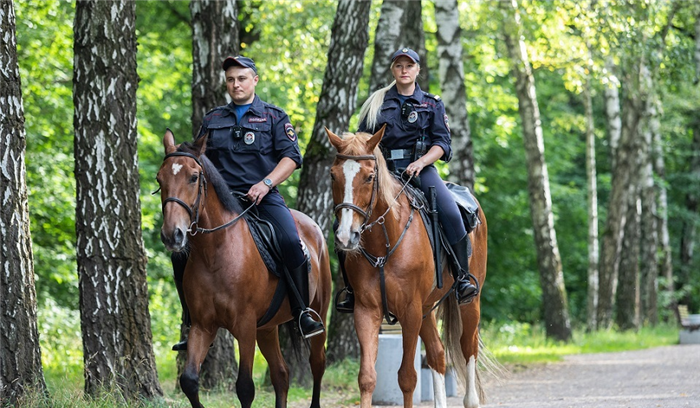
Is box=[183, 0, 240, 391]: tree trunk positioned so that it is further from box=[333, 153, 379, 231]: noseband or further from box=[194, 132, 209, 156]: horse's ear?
box=[333, 153, 379, 231]: noseband

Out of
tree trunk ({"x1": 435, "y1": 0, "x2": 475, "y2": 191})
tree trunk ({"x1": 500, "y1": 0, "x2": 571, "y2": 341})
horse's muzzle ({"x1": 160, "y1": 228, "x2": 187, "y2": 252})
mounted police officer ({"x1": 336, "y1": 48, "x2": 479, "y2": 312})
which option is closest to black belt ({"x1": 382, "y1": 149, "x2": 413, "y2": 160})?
mounted police officer ({"x1": 336, "y1": 48, "x2": 479, "y2": 312})

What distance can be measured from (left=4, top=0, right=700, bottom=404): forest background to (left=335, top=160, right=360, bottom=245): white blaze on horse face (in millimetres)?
8999

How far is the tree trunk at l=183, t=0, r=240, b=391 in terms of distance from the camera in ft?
37.1

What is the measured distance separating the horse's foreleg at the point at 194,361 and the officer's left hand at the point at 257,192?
1140 mm

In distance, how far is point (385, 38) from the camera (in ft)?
45.8

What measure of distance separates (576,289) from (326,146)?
32.7 m

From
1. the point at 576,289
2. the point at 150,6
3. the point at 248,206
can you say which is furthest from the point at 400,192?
the point at 576,289

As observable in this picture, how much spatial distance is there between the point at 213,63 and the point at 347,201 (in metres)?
4.89

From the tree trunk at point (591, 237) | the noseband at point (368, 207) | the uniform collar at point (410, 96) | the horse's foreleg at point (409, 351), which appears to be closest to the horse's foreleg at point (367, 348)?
the horse's foreleg at point (409, 351)

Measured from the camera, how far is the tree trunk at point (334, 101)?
1227 centimetres

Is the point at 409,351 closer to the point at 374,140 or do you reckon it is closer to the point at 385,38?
the point at 374,140

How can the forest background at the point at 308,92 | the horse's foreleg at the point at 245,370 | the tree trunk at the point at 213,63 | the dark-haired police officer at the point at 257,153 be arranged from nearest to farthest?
the horse's foreleg at the point at 245,370 → the dark-haired police officer at the point at 257,153 → the tree trunk at the point at 213,63 → the forest background at the point at 308,92

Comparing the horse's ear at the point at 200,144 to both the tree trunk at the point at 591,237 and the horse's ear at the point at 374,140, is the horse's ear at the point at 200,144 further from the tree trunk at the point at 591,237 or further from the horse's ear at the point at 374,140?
the tree trunk at the point at 591,237

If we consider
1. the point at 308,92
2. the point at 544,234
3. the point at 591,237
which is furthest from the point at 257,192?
the point at 591,237
